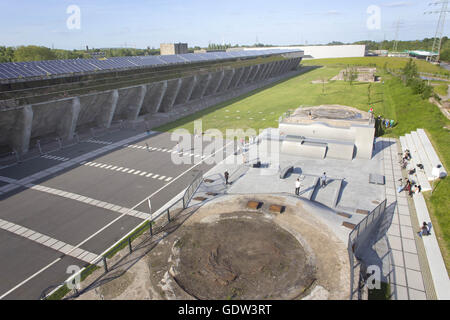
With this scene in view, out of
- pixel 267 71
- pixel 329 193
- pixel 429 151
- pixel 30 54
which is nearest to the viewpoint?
pixel 329 193

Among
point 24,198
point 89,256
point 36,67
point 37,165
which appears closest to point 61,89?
point 36,67

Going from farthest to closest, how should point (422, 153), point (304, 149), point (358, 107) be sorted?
point (358, 107) → point (304, 149) → point (422, 153)

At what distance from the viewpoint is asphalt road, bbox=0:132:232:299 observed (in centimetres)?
1473

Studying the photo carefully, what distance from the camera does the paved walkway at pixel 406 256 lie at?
12.7 m

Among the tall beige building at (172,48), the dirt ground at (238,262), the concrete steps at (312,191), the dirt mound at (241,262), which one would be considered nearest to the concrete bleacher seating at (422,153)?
the concrete steps at (312,191)

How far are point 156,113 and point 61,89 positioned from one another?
1768 centimetres

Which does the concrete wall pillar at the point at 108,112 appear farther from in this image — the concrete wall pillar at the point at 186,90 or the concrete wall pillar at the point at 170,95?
the concrete wall pillar at the point at 186,90

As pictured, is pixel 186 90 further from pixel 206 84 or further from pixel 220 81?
pixel 220 81

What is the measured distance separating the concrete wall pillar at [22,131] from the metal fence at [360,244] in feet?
104

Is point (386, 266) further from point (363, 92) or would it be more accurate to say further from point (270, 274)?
point (363, 92)

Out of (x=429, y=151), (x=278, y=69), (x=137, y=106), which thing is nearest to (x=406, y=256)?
(x=429, y=151)

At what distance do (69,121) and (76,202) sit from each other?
16.9m

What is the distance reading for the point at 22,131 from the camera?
2920 centimetres

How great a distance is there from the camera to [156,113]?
47.2m
